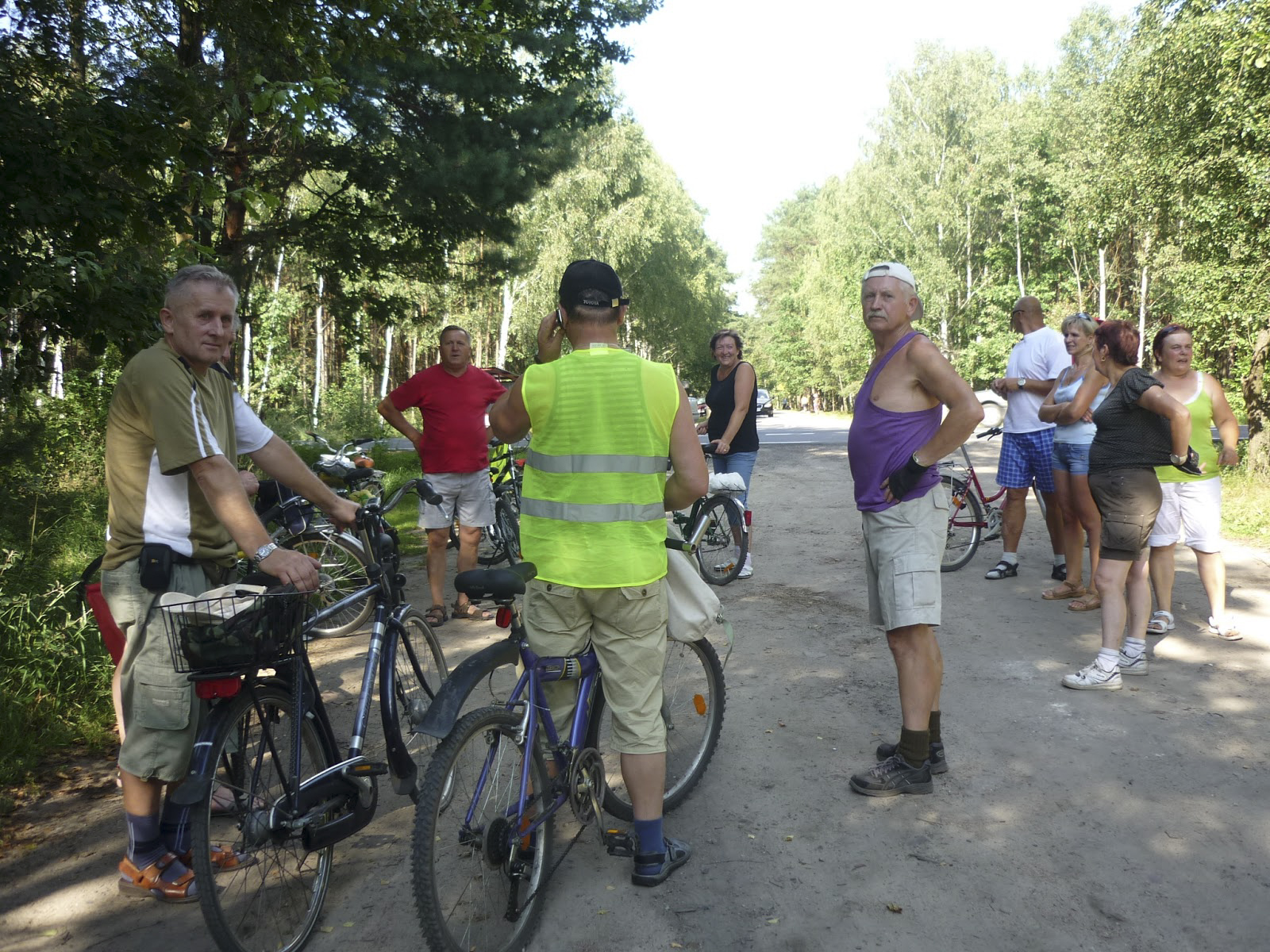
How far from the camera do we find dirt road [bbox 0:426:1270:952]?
3076mm

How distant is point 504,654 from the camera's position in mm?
3062

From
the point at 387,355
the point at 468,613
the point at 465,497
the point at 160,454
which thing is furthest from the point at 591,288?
the point at 387,355

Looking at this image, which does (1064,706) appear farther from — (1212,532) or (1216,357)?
(1216,357)

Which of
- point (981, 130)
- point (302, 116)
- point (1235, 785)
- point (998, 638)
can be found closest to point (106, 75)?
point (302, 116)

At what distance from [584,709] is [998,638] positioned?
153 inches

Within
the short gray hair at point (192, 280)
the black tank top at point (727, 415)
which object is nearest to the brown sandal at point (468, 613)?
the black tank top at point (727, 415)

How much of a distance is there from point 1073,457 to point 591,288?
5.36 metres

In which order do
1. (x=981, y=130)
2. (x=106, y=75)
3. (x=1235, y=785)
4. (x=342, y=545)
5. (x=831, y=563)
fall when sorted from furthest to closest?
(x=981, y=130) → (x=831, y=563) → (x=342, y=545) → (x=106, y=75) → (x=1235, y=785)

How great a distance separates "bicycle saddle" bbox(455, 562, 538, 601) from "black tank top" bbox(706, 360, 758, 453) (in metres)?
5.48

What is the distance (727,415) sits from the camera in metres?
8.39

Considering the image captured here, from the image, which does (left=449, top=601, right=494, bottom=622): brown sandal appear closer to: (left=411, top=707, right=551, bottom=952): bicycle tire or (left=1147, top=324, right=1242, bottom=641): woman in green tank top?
(left=411, top=707, right=551, bottom=952): bicycle tire

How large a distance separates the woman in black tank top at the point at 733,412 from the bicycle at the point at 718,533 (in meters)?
0.09

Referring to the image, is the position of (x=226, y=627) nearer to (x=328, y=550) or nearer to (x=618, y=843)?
(x=618, y=843)

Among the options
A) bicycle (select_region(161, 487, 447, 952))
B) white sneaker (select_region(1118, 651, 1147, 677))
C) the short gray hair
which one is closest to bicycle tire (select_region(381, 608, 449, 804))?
bicycle (select_region(161, 487, 447, 952))
